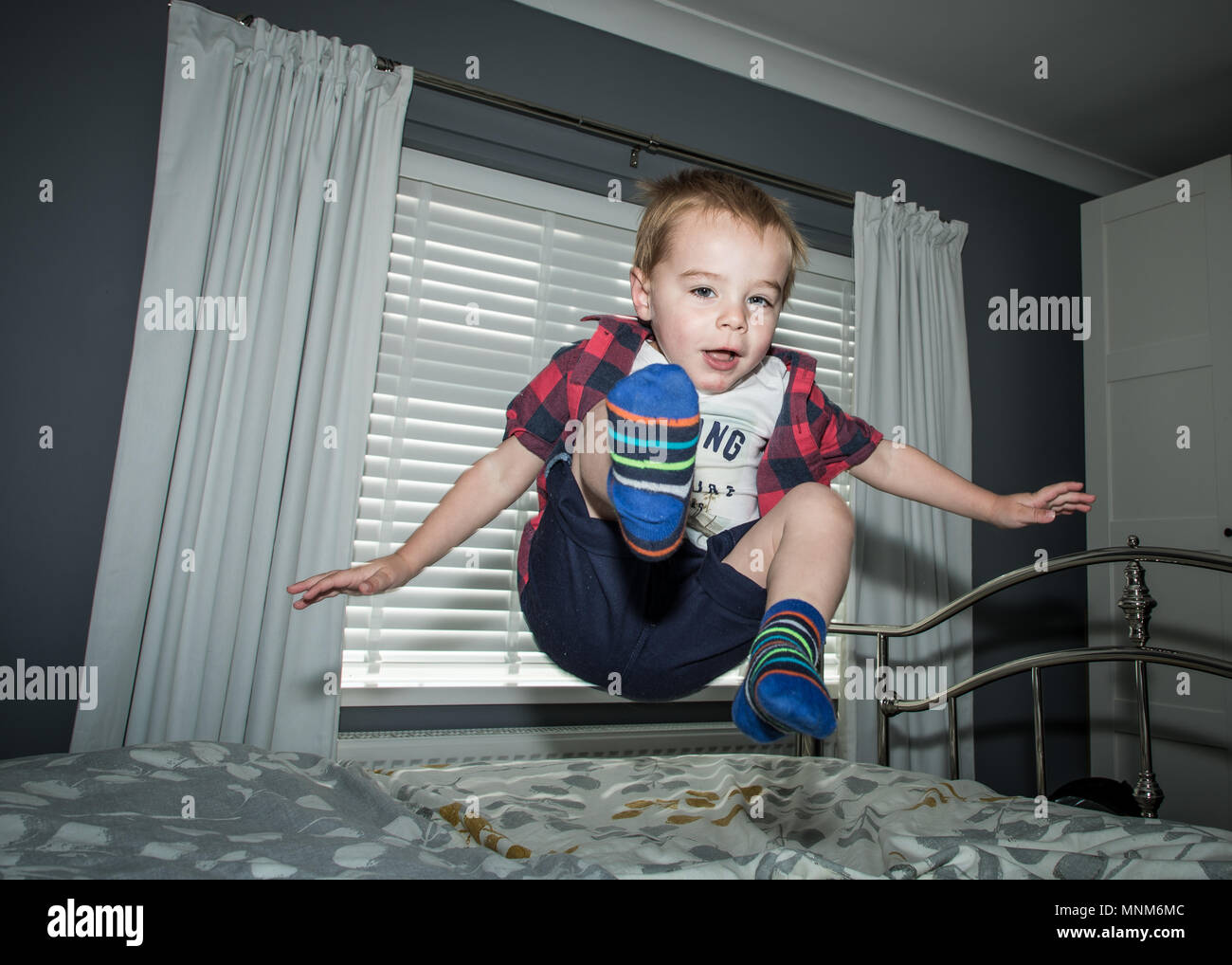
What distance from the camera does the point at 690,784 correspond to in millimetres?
1776

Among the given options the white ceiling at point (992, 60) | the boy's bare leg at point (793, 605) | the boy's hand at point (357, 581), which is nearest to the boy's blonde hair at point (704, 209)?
the boy's bare leg at point (793, 605)

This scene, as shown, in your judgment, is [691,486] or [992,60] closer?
[691,486]

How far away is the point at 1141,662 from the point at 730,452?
1063 mm

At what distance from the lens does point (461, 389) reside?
2637 mm

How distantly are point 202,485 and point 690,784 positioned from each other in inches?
58.0

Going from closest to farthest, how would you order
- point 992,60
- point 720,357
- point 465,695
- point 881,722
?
1. point 720,357
2. point 881,722
3. point 465,695
4. point 992,60

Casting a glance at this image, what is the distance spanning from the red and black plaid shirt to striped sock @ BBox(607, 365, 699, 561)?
47 cm

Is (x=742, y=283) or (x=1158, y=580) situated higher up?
(x=742, y=283)

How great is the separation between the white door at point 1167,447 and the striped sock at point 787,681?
105 inches

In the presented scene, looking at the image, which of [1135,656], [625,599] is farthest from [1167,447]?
[625,599]

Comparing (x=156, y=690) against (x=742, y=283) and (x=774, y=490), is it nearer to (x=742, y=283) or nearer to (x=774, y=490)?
(x=774, y=490)

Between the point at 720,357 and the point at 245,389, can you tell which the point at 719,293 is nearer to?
the point at 720,357

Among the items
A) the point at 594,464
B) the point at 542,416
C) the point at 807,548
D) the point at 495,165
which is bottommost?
the point at 807,548

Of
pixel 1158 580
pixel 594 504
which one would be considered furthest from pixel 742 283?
pixel 1158 580
